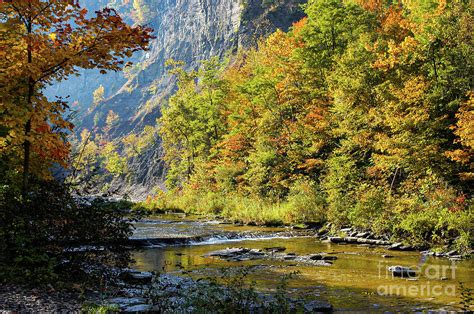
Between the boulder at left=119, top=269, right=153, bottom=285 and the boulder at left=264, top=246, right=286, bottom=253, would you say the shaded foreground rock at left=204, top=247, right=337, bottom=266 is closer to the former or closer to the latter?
the boulder at left=264, top=246, right=286, bottom=253

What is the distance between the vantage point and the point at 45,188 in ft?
31.1

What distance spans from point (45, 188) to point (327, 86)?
26.5 metres

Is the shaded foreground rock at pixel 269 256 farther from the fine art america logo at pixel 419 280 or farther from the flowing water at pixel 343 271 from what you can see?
the fine art america logo at pixel 419 280

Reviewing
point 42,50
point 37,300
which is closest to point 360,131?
point 42,50

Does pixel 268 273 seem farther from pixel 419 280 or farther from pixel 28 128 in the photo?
pixel 28 128

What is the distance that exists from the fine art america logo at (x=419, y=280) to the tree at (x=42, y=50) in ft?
27.2

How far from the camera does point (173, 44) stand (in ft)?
409

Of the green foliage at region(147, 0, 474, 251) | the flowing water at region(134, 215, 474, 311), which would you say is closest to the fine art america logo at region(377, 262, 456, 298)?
the flowing water at region(134, 215, 474, 311)

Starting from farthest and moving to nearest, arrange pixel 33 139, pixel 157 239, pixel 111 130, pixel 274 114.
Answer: pixel 111 130 < pixel 274 114 < pixel 157 239 < pixel 33 139

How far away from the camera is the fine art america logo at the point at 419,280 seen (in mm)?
10000

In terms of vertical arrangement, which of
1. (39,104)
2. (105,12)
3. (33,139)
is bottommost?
(33,139)

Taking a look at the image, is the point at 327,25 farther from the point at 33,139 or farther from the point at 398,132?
the point at 33,139

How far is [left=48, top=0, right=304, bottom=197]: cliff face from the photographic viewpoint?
76375 mm

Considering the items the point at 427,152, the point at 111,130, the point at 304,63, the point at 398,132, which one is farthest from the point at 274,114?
the point at 111,130
